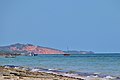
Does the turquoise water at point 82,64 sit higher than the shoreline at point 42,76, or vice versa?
the turquoise water at point 82,64

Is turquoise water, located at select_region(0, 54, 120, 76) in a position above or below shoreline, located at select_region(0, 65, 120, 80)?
above

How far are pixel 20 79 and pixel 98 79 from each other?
38.2ft

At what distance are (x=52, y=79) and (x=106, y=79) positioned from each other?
8.26 metres

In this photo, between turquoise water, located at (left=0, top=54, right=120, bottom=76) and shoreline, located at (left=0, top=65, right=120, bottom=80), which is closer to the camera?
shoreline, located at (left=0, top=65, right=120, bottom=80)

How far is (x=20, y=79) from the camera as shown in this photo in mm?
35750

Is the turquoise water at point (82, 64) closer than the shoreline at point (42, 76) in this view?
No

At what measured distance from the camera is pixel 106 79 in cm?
4459

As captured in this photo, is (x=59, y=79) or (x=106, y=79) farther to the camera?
(x=106, y=79)

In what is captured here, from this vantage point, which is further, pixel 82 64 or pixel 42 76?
pixel 82 64

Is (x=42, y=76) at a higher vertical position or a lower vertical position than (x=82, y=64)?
lower

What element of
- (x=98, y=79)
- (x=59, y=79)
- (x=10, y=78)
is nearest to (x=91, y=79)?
(x=98, y=79)

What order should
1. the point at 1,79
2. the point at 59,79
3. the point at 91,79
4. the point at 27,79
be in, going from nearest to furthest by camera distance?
1. the point at 1,79
2. the point at 27,79
3. the point at 59,79
4. the point at 91,79

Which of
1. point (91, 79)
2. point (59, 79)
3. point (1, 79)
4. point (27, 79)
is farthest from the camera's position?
point (91, 79)

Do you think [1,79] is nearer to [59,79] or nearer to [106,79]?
[59,79]
